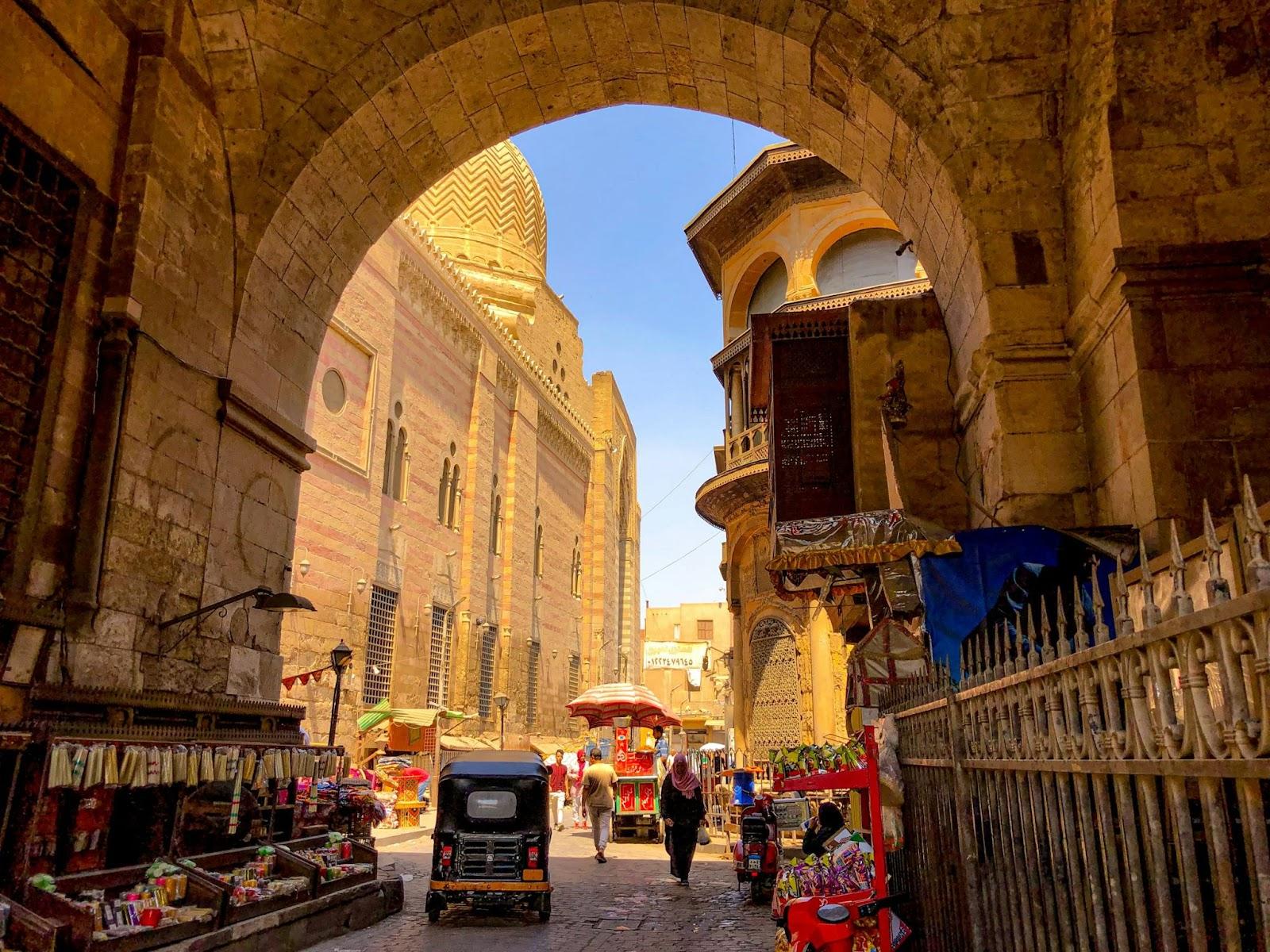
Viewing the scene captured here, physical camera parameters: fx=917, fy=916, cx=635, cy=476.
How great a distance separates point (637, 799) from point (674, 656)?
40.9m

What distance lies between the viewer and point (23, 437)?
599 centimetres

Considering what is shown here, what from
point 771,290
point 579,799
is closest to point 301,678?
point 579,799

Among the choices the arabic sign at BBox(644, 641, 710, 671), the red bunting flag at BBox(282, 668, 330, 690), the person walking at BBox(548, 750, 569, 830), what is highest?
the arabic sign at BBox(644, 641, 710, 671)

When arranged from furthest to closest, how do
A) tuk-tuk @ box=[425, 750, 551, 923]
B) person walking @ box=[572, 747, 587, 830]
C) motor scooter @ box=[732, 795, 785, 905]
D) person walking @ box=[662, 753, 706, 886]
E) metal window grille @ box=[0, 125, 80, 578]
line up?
person walking @ box=[572, 747, 587, 830] < person walking @ box=[662, 753, 706, 886] < motor scooter @ box=[732, 795, 785, 905] < tuk-tuk @ box=[425, 750, 551, 923] < metal window grille @ box=[0, 125, 80, 578]

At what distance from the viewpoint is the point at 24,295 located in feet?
19.9

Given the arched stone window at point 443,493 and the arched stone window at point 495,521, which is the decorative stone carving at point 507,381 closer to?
the arched stone window at point 495,521

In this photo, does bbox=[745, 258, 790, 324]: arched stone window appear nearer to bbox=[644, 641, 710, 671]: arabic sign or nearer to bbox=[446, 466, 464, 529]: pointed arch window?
bbox=[446, 466, 464, 529]: pointed arch window

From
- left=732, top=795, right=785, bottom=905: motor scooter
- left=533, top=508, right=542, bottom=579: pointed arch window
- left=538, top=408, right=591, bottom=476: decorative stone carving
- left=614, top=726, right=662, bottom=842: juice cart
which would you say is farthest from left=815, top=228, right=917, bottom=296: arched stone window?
left=538, top=408, right=591, bottom=476: decorative stone carving

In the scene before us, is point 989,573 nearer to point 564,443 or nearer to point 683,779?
point 683,779

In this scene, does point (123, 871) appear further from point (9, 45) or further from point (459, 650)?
point (459, 650)

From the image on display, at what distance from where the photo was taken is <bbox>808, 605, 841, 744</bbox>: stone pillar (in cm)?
1588

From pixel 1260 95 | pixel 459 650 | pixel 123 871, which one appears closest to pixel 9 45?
pixel 123 871

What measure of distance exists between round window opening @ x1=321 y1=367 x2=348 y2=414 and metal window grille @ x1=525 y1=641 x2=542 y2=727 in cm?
1250

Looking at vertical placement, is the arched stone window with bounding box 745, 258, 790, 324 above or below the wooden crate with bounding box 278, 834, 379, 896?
above
